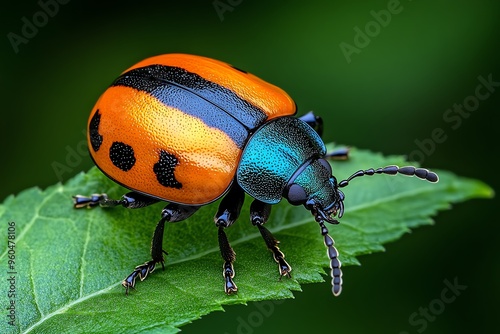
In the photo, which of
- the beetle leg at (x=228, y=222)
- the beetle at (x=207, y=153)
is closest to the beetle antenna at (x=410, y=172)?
the beetle at (x=207, y=153)

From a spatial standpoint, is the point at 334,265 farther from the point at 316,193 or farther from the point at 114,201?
the point at 114,201

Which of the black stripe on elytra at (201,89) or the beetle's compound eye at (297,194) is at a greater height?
the black stripe on elytra at (201,89)

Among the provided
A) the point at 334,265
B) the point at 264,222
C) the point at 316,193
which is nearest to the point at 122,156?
the point at 264,222

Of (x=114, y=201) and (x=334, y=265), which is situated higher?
(x=334, y=265)

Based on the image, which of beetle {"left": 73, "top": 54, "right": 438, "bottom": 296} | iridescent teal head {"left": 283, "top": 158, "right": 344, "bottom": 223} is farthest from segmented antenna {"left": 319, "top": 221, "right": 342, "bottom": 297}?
iridescent teal head {"left": 283, "top": 158, "right": 344, "bottom": 223}

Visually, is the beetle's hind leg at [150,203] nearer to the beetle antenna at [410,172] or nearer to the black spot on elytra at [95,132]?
the black spot on elytra at [95,132]

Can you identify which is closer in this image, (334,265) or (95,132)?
(334,265)

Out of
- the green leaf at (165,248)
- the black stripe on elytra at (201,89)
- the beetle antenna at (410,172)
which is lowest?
the green leaf at (165,248)

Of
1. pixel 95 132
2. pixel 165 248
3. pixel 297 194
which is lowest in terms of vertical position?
pixel 165 248
